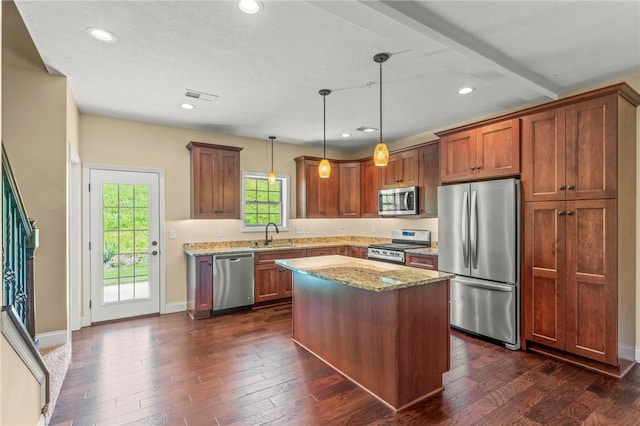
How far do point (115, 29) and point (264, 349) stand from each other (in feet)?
10.1

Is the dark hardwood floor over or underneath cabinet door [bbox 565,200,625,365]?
underneath

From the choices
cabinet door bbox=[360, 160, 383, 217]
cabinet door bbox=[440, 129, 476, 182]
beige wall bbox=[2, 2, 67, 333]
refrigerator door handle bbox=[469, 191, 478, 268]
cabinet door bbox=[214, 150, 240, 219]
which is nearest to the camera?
beige wall bbox=[2, 2, 67, 333]

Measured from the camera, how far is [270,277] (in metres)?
5.04

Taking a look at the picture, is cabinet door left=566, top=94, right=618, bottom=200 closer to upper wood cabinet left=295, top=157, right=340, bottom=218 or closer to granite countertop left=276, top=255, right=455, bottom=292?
granite countertop left=276, top=255, right=455, bottom=292

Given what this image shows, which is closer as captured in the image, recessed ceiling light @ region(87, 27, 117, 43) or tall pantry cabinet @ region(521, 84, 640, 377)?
recessed ceiling light @ region(87, 27, 117, 43)

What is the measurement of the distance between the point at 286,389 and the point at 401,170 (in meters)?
3.61

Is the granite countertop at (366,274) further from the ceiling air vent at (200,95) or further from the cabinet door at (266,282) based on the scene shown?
the ceiling air vent at (200,95)

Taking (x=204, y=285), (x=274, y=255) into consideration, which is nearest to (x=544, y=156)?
(x=274, y=255)

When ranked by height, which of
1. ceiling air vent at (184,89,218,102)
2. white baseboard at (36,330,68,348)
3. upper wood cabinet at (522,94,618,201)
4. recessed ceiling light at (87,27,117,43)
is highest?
recessed ceiling light at (87,27,117,43)

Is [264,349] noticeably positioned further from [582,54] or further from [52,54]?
[582,54]

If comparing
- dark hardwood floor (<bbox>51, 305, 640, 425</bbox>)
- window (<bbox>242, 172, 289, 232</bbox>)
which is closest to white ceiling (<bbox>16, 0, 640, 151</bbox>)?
window (<bbox>242, 172, 289, 232</bbox>)

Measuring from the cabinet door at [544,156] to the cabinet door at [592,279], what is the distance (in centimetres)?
24

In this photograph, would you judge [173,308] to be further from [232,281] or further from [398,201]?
[398,201]

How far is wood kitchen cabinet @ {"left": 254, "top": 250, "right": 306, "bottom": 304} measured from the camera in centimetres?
492
